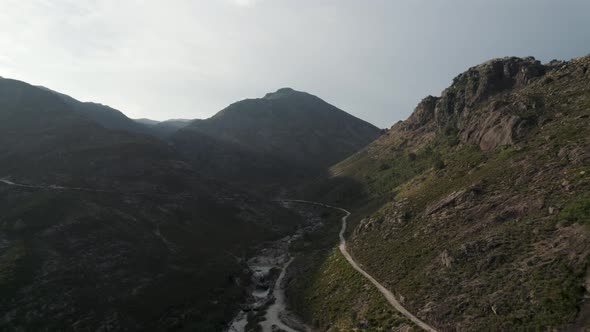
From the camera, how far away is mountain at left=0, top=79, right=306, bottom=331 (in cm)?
5172

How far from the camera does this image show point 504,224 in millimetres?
43312

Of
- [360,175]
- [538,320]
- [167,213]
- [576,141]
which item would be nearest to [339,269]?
[538,320]

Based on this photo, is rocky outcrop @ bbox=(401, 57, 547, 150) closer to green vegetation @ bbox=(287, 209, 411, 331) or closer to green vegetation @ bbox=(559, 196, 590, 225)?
green vegetation @ bbox=(559, 196, 590, 225)

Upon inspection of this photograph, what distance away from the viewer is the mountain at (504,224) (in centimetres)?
3209

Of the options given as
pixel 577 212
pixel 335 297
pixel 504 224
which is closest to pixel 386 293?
pixel 335 297

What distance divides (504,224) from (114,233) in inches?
3022

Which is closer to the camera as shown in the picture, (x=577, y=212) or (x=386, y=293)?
(x=577, y=212)

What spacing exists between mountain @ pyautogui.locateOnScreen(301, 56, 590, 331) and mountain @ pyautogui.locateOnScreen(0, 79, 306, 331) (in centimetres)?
2644

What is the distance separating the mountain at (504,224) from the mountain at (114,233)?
86.8 ft

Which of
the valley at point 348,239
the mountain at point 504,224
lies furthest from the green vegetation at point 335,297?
the mountain at point 504,224

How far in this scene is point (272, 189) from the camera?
18288 centimetres

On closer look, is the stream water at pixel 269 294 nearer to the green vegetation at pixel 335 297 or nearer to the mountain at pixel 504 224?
the green vegetation at pixel 335 297

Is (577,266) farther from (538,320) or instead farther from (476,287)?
(476,287)

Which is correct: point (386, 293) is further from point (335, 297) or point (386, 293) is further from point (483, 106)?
point (483, 106)
